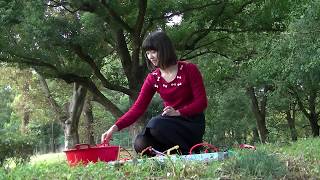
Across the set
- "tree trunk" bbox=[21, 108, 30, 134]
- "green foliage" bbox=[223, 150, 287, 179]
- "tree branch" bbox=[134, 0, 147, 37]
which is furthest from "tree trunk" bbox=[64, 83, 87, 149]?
"green foliage" bbox=[223, 150, 287, 179]

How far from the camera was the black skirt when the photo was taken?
178 inches

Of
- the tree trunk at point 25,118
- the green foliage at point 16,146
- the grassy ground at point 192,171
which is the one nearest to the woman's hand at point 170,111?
the grassy ground at point 192,171

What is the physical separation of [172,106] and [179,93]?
Result: 0.16 metres

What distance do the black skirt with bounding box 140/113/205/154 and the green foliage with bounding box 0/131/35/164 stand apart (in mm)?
11830

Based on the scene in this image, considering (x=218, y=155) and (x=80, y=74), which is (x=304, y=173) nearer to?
(x=218, y=155)

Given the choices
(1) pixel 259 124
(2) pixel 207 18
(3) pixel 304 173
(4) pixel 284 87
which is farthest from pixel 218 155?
(1) pixel 259 124

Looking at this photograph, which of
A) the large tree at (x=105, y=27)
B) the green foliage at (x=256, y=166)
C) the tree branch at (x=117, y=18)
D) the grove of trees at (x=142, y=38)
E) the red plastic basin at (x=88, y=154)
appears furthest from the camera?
the tree branch at (x=117, y=18)

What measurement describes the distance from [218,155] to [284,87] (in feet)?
56.9

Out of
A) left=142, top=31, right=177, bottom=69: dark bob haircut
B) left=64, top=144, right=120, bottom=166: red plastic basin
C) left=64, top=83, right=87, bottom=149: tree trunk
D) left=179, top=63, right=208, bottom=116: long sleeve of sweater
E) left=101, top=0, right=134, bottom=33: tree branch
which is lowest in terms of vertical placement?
left=64, top=144, right=120, bottom=166: red plastic basin

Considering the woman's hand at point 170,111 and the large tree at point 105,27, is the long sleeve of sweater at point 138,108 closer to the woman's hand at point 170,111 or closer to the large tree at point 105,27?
the woman's hand at point 170,111

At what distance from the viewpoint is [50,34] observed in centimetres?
1320

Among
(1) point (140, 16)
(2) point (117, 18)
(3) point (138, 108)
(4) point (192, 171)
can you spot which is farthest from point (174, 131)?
(1) point (140, 16)

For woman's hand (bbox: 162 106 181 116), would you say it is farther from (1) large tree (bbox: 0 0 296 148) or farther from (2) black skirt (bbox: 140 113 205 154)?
(1) large tree (bbox: 0 0 296 148)

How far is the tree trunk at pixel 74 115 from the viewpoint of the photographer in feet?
70.8
